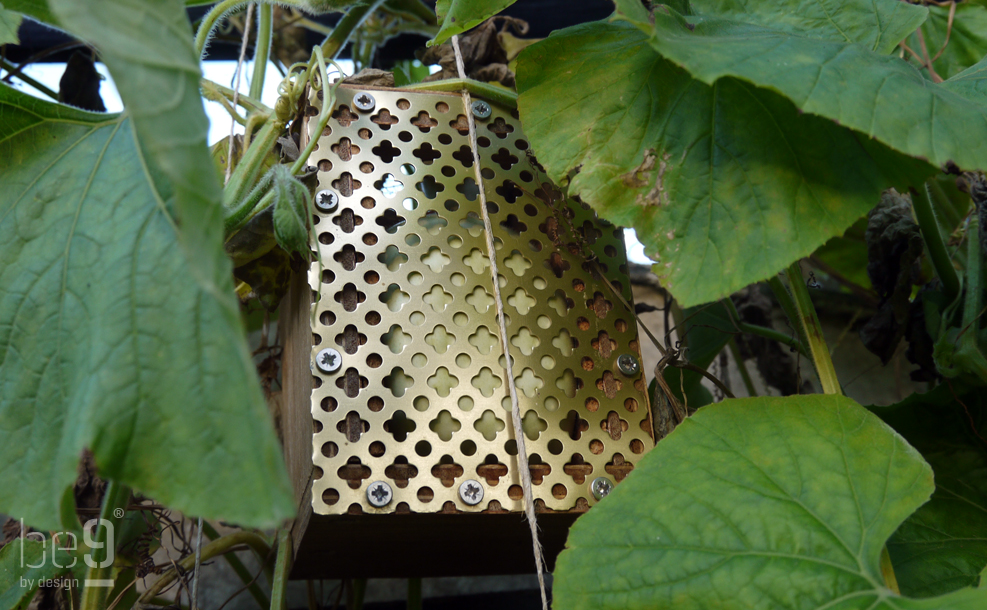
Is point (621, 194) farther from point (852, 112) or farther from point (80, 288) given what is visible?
point (80, 288)

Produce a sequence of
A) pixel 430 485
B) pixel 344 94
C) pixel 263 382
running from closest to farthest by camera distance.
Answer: pixel 430 485 < pixel 344 94 < pixel 263 382

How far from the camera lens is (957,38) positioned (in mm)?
1003

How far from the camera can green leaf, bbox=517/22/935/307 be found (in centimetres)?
57

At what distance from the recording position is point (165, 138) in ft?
1.03

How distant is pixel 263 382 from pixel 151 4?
67 cm

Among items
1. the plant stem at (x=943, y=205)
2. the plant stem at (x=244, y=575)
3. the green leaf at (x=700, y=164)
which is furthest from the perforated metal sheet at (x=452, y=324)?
the plant stem at (x=943, y=205)

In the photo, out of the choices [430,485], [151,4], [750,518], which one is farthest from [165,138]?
[750,518]

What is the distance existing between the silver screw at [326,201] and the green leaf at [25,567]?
0.45m

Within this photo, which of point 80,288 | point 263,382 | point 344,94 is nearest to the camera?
point 80,288

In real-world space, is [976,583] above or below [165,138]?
below

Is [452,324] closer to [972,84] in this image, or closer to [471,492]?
[471,492]

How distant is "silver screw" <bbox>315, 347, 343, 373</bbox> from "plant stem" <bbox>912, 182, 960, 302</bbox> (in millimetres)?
683

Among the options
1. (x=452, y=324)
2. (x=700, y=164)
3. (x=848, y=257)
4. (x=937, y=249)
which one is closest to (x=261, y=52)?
(x=452, y=324)

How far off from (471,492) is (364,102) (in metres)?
0.41
